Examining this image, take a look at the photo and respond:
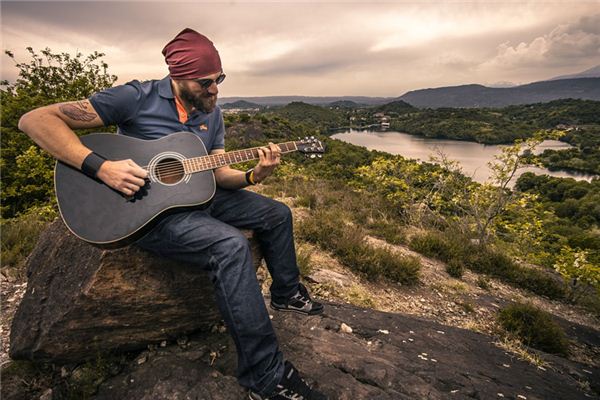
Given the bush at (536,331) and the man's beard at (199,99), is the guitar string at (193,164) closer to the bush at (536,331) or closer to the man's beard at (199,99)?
the man's beard at (199,99)

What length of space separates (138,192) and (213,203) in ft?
2.63

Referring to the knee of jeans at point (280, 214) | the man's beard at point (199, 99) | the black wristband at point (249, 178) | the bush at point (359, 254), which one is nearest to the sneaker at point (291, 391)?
the knee of jeans at point (280, 214)

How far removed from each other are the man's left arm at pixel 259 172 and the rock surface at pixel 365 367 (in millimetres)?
1490

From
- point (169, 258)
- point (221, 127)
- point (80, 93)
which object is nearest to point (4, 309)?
point (169, 258)

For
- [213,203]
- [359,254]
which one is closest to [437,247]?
[359,254]

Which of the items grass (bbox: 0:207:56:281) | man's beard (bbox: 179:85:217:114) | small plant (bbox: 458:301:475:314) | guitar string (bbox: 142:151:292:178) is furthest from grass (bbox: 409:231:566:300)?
grass (bbox: 0:207:56:281)

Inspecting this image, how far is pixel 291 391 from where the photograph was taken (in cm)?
203

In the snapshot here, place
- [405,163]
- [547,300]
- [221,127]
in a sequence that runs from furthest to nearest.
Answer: [405,163]
[547,300]
[221,127]

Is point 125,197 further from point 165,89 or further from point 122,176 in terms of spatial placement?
point 165,89

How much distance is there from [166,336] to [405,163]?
1149cm

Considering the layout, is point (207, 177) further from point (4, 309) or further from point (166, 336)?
point (4, 309)

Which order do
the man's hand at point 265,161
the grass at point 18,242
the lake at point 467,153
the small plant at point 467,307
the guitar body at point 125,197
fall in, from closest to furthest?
the guitar body at point 125,197 → the man's hand at point 265,161 → the grass at point 18,242 → the small plant at point 467,307 → the lake at point 467,153

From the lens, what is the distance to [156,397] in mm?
2062

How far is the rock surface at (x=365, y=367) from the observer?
2.21 m
